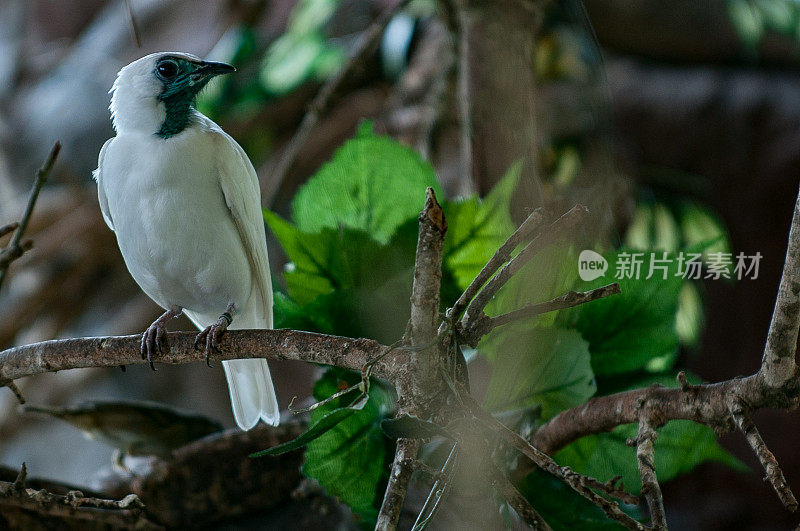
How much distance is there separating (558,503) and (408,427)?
264mm

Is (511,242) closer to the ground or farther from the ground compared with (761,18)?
farther from the ground

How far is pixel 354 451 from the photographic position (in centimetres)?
58

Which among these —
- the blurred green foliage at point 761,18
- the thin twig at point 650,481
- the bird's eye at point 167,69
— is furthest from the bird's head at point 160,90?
the blurred green foliage at point 761,18

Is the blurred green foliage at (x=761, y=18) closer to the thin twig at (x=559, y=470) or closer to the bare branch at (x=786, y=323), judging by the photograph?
the bare branch at (x=786, y=323)

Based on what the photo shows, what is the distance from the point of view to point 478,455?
451mm

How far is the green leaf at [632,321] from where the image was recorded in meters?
0.57

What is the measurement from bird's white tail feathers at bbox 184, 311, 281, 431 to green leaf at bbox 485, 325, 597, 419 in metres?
0.19

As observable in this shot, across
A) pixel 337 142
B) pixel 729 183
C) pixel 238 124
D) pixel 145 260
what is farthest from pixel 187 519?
pixel 729 183

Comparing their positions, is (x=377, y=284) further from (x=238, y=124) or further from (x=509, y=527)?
(x=238, y=124)

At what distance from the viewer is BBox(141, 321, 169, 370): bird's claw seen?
1.70 feet

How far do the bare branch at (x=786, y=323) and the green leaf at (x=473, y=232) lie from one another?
24cm

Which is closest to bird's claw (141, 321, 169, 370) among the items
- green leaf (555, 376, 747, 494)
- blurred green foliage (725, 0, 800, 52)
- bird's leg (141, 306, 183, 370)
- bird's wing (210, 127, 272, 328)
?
bird's leg (141, 306, 183, 370)

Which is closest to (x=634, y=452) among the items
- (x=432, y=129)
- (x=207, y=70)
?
(x=207, y=70)

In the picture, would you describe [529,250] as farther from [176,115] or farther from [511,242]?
[176,115]
